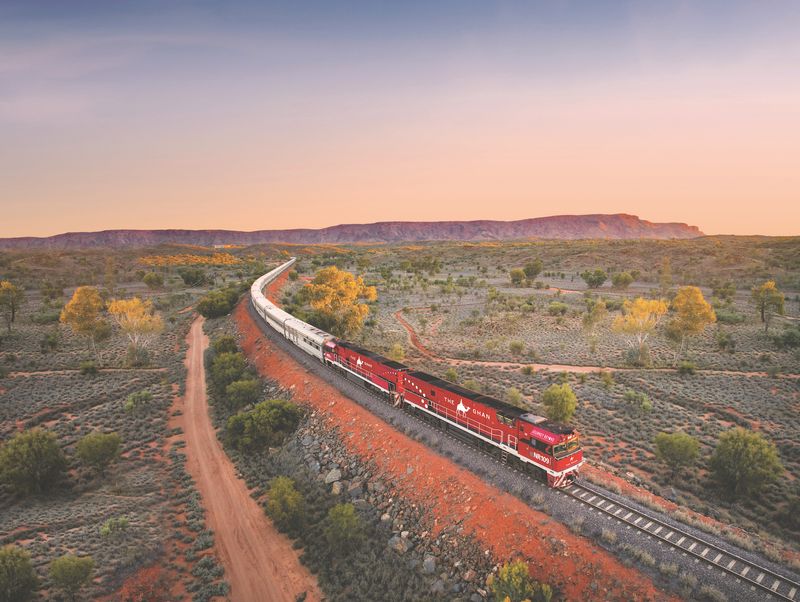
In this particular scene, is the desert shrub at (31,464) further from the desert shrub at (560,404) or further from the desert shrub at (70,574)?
the desert shrub at (560,404)

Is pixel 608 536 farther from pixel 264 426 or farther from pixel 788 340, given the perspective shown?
pixel 788 340

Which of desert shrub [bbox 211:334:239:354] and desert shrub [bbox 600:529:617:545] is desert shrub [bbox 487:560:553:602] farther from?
desert shrub [bbox 211:334:239:354]

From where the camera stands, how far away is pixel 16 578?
50.9ft

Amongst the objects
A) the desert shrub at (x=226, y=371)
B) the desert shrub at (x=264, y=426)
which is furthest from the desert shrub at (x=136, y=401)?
the desert shrub at (x=264, y=426)

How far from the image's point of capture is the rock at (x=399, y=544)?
62.3ft

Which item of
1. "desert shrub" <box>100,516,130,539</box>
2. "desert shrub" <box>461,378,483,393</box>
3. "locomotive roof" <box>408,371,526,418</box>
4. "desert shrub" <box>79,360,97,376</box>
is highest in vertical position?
"locomotive roof" <box>408,371,526,418</box>

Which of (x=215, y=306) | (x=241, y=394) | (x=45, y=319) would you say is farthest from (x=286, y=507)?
(x=45, y=319)

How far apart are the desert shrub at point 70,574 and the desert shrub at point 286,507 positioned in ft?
26.1

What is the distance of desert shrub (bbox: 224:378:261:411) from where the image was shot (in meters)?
35.7

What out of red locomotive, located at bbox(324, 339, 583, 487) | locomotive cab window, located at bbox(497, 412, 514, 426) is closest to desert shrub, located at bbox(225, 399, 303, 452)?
red locomotive, located at bbox(324, 339, 583, 487)

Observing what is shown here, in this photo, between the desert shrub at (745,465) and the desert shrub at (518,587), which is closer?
the desert shrub at (518,587)

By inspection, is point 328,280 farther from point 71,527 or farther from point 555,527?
point 555,527

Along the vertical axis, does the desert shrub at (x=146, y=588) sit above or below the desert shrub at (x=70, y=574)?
below

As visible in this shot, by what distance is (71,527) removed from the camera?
818 inches
